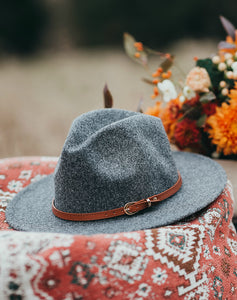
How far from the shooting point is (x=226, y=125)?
766mm

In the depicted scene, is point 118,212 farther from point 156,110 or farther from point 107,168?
point 156,110

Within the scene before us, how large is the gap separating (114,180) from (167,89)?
38 centimetres

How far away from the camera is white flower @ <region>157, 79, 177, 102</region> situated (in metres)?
0.83

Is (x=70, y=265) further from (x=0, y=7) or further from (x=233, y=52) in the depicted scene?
(x=0, y=7)

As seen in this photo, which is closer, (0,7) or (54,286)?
(54,286)

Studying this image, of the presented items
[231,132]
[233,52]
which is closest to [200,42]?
[233,52]

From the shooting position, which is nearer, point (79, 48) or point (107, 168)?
point (107, 168)

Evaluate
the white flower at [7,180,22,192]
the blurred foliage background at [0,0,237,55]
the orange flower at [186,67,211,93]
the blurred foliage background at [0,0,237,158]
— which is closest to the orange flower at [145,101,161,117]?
the orange flower at [186,67,211,93]

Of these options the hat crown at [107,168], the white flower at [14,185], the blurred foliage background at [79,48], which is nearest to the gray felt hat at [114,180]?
the hat crown at [107,168]

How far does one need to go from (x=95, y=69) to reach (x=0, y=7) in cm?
88

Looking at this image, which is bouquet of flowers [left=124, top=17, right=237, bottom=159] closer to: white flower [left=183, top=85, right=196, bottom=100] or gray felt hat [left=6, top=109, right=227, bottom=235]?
white flower [left=183, top=85, right=196, bottom=100]

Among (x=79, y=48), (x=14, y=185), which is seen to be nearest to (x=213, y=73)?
(x=14, y=185)

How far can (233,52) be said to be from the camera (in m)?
0.86

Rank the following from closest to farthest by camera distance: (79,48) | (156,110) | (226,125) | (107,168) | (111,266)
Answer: (111,266), (107,168), (226,125), (156,110), (79,48)
